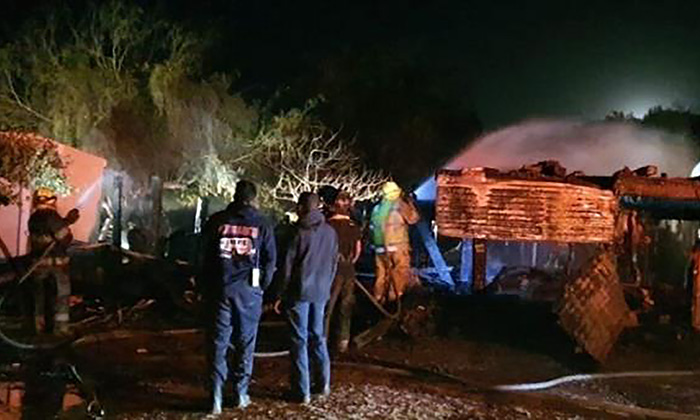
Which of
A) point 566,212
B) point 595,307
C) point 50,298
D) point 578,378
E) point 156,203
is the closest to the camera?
point 578,378

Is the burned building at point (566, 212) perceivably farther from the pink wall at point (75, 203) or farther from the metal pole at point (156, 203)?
the metal pole at point (156, 203)

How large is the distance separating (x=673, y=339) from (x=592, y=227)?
2593mm

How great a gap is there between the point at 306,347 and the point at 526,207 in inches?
156

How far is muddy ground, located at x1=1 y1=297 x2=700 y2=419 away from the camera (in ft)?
23.5

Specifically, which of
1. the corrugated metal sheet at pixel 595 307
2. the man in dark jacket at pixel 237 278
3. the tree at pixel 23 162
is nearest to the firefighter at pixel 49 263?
the tree at pixel 23 162

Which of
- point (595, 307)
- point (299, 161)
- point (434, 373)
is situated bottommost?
point (434, 373)

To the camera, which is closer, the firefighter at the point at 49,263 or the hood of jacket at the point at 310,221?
the hood of jacket at the point at 310,221

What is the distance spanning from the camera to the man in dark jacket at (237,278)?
671 cm

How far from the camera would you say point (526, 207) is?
995cm

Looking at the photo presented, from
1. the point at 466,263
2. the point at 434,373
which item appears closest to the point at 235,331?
the point at 434,373

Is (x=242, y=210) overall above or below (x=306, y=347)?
above

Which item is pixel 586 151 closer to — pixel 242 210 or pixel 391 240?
pixel 391 240

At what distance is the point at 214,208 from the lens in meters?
23.3

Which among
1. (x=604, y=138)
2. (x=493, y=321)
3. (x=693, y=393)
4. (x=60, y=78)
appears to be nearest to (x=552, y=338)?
(x=493, y=321)
